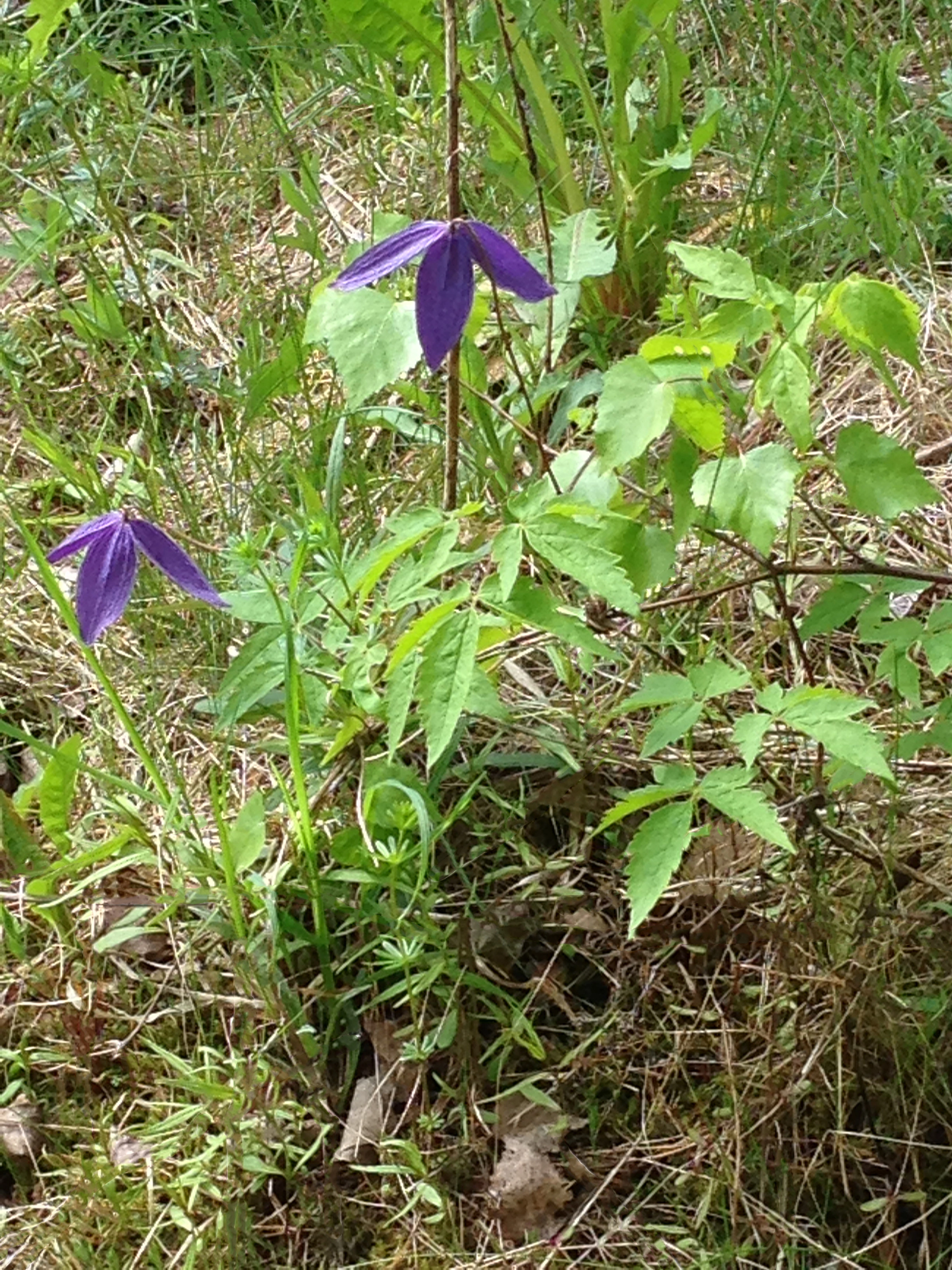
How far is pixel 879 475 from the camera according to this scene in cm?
142

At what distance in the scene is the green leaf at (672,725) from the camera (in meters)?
1.37

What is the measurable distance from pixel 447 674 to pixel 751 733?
0.99 ft

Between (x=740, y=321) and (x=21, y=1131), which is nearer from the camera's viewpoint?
(x=740, y=321)

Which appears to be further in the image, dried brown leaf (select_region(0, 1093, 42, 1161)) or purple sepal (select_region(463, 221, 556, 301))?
dried brown leaf (select_region(0, 1093, 42, 1161))

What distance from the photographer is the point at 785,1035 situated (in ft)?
4.88

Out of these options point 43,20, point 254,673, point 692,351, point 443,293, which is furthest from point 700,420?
point 43,20

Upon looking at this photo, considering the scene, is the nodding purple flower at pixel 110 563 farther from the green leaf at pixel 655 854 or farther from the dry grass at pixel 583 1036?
the green leaf at pixel 655 854

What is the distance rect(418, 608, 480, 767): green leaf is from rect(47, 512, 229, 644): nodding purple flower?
0.28 m

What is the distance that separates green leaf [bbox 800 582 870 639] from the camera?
1465 millimetres

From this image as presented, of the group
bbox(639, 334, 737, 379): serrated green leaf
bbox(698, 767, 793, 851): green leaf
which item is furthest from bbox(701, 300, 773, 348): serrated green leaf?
bbox(698, 767, 793, 851): green leaf

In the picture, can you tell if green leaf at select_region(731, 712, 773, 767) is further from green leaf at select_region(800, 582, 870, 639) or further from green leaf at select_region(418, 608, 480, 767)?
green leaf at select_region(418, 608, 480, 767)

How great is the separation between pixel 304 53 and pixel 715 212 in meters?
0.90

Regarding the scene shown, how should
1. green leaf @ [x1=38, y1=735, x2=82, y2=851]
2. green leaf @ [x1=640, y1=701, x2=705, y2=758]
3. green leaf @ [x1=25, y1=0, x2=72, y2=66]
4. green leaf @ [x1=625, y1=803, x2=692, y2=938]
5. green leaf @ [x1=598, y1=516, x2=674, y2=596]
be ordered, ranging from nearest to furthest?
green leaf @ [x1=625, y1=803, x2=692, y2=938], green leaf @ [x1=640, y1=701, x2=705, y2=758], green leaf @ [x1=598, y1=516, x2=674, y2=596], green leaf @ [x1=38, y1=735, x2=82, y2=851], green leaf @ [x1=25, y1=0, x2=72, y2=66]

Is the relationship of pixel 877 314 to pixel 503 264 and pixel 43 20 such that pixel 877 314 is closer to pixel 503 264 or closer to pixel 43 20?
pixel 503 264
